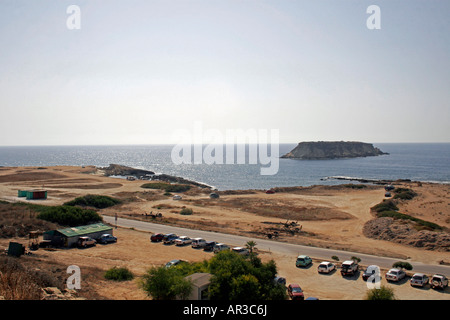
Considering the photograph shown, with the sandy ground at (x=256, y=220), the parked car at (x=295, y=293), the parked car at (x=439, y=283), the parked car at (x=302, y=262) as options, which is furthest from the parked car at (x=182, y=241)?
the parked car at (x=439, y=283)

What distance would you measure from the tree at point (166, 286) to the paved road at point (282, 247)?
47.7 feet

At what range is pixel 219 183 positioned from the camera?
350ft

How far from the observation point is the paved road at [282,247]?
27.1m

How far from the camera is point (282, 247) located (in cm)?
3197

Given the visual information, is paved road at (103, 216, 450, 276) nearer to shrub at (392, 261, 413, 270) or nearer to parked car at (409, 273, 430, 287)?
shrub at (392, 261, 413, 270)

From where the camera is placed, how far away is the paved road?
2708 cm

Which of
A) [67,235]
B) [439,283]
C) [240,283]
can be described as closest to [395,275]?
[439,283]

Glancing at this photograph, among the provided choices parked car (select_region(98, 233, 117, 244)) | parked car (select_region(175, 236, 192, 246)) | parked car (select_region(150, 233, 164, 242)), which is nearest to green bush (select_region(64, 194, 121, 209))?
parked car (select_region(98, 233, 117, 244))

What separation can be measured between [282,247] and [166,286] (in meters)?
18.3

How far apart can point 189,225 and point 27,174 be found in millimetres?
76929

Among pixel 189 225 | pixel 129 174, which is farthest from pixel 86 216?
pixel 129 174

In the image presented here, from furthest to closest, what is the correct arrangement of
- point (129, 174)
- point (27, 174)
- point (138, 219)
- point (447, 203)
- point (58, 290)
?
point (129, 174)
point (27, 174)
point (447, 203)
point (138, 219)
point (58, 290)

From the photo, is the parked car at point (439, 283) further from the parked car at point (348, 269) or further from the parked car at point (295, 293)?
the parked car at point (295, 293)
